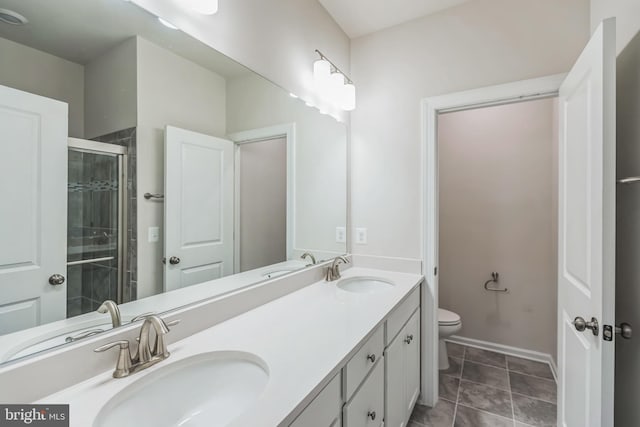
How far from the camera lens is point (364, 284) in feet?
6.44

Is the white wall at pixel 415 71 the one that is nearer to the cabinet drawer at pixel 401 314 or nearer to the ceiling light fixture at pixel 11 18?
the cabinet drawer at pixel 401 314

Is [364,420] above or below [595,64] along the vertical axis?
below

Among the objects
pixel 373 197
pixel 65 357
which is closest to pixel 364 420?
pixel 65 357

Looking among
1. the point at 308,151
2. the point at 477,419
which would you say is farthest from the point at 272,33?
the point at 477,419

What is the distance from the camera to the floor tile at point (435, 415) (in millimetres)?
1776

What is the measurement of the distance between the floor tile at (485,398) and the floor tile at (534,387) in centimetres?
14

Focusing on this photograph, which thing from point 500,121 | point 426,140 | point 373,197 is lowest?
point 373,197

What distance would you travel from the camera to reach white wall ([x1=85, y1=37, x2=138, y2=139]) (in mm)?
834

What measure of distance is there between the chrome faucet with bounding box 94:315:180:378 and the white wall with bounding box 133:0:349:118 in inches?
39.4

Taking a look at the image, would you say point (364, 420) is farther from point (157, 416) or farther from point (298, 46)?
point (298, 46)

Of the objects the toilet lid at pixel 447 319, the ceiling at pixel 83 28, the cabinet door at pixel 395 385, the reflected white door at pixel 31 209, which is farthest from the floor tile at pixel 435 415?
the ceiling at pixel 83 28

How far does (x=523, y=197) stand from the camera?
253cm

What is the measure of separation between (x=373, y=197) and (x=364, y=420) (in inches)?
54.2

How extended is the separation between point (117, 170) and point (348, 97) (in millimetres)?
1505
